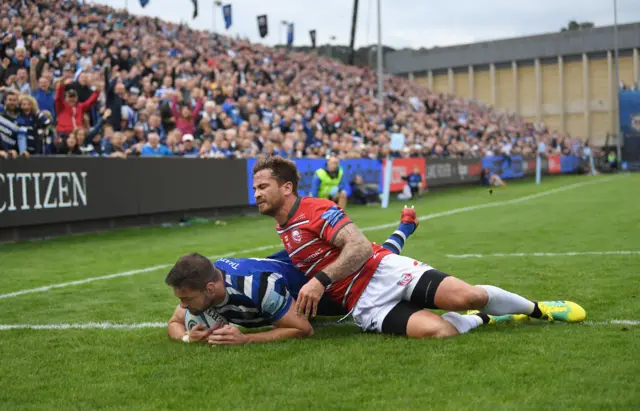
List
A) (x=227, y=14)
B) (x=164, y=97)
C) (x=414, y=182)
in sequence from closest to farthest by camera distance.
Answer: (x=164, y=97) → (x=414, y=182) → (x=227, y=14)

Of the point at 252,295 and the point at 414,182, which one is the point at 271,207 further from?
the point at 414,182

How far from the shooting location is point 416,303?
6020mm

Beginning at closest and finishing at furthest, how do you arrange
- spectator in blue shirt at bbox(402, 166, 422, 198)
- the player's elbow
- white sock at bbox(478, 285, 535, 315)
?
the player's elbow < white sock at bbox(478, 285, 535, 315) < spectator in blue shirt at bbox(402, 166, 422, 198)

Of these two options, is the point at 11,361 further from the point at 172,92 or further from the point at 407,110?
the point at 407,110

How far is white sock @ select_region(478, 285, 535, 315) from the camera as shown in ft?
19.9

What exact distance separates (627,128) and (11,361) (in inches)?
2281

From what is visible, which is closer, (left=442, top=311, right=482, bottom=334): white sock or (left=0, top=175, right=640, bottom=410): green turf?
(left=0, top=175, right=640, bottom=410): green turf

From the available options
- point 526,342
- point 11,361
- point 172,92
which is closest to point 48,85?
point 172,92

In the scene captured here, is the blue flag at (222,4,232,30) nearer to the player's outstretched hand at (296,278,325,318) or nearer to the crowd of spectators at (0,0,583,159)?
the crowd of spectators at (0,0,583,159)

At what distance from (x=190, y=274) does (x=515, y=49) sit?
6763 centimetres

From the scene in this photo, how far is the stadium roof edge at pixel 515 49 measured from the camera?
65625 millimetres

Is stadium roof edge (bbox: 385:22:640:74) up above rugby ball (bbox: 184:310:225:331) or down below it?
above

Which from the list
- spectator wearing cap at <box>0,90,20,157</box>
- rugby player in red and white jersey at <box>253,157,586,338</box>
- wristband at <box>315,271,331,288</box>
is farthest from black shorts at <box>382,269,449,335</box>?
spectator wearing cap at <box>0,90,20,157</box>

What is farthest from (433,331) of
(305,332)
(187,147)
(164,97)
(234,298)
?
(164,97)
